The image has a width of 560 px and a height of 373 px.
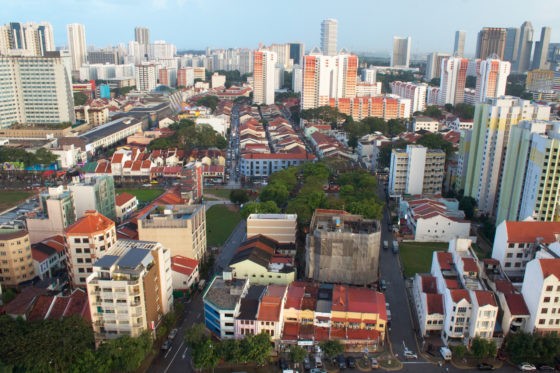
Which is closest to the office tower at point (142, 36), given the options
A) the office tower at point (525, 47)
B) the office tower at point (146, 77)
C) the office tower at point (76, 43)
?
the office tower at point (76, 43)

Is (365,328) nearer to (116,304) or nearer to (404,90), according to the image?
(116,304)

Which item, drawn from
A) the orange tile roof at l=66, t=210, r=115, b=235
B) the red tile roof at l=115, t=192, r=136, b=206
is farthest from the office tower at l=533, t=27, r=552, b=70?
the orange tile roof at l=66, t=210, r=115, b=235

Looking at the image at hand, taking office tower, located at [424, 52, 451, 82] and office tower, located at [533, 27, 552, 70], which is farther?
office tower, located at [533, 27, 552, 70]

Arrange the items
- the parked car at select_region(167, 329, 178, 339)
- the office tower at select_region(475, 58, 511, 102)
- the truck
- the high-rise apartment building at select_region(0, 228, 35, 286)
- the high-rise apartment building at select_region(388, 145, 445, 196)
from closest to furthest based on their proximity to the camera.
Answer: the parked car at select_region(167, 329, 178, 339) < the high-rise apartment building at select_region(0, 228, 35, 286) < the truck < the high-rise apartment building at select_region(388, 145, 445, 196) < the office tower at select_region(475, 58, 511, 102)

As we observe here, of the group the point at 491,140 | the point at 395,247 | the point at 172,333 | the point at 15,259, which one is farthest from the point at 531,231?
the point at 15,259

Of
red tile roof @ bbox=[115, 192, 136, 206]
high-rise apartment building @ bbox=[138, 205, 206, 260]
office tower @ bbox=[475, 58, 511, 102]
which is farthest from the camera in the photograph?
office tower @ bbox=[475, 58, 511, 102]

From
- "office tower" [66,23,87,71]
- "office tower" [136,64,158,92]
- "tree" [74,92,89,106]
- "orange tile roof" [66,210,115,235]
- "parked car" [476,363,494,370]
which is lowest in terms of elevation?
"parked car" [476,363,494,370]

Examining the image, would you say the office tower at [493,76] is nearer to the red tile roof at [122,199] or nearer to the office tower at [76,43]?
the red tile roof at [122,199]

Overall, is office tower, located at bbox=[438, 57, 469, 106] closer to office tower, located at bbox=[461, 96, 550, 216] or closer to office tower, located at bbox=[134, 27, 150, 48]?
office tower, located at bbox=[461, 96, 550, 216]
